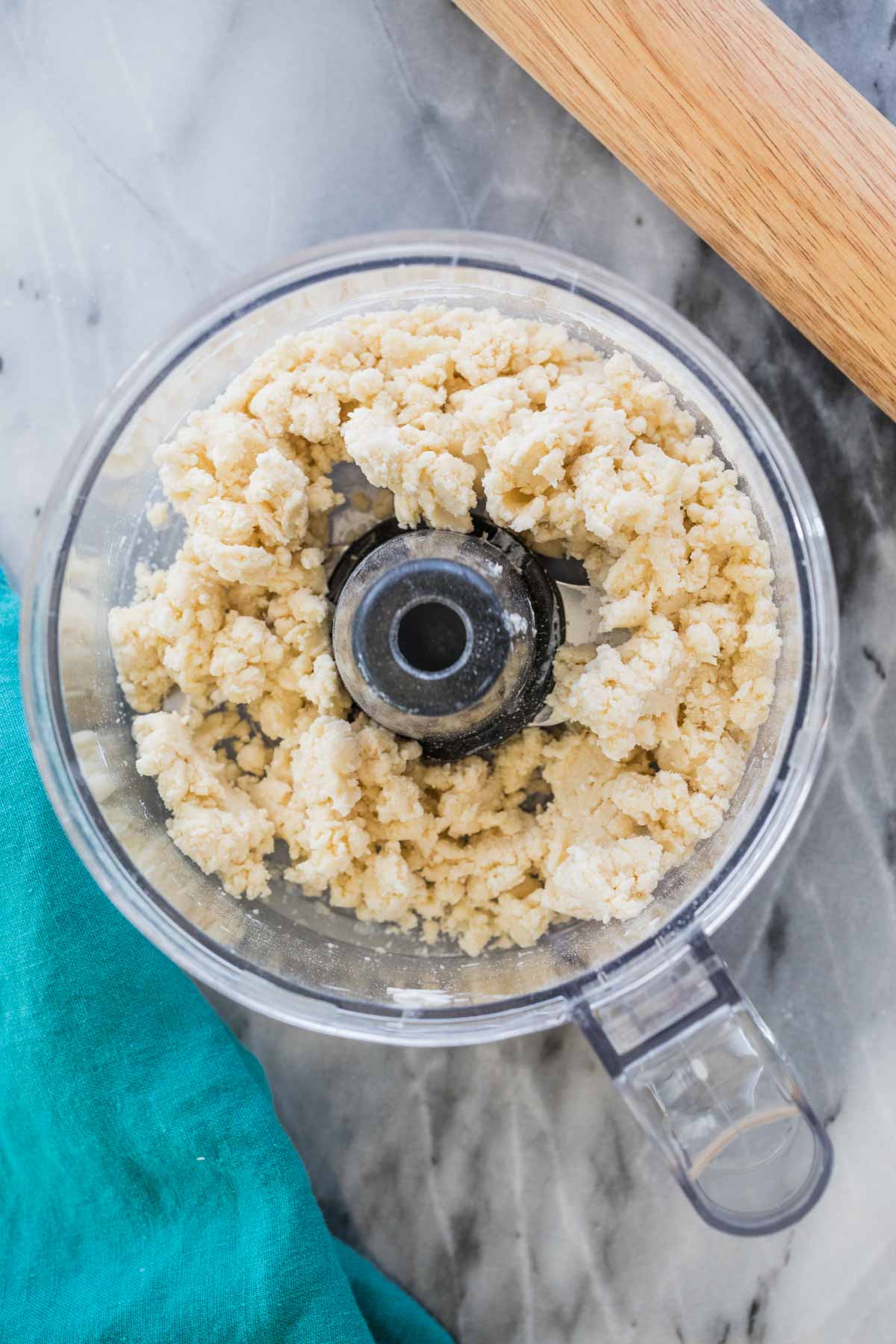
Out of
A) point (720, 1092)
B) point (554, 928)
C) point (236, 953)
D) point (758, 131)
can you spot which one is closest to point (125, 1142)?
point (236, 953)

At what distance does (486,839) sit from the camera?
1.00m

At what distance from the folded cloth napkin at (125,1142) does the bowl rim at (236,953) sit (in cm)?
14

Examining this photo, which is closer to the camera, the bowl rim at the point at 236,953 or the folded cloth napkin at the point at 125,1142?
the bowl rim at the point at 236,953

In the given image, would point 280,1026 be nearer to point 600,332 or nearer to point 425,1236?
point 425,1236

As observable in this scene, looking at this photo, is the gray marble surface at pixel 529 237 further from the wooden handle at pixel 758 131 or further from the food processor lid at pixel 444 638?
the food processor lid at pixel 444 638

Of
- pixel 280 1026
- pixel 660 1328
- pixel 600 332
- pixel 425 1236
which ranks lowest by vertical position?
pixel 660 1328

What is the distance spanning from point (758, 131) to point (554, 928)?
0.72 meters

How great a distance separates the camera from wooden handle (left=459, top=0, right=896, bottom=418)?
958 mm

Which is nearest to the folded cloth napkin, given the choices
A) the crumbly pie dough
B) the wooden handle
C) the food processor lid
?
the crumbly pie dough

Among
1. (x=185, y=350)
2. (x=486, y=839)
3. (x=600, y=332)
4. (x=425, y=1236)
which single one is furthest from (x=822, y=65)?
(x=425, y=1236)

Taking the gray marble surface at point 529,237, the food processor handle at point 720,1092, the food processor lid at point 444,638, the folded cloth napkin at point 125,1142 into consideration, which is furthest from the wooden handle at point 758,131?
the folded cloth napkin at point 125,1142

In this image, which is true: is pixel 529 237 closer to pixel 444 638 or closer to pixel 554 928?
pixel 444 638

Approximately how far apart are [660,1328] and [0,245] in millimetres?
1301

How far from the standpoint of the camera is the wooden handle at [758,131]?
0.96 meters
